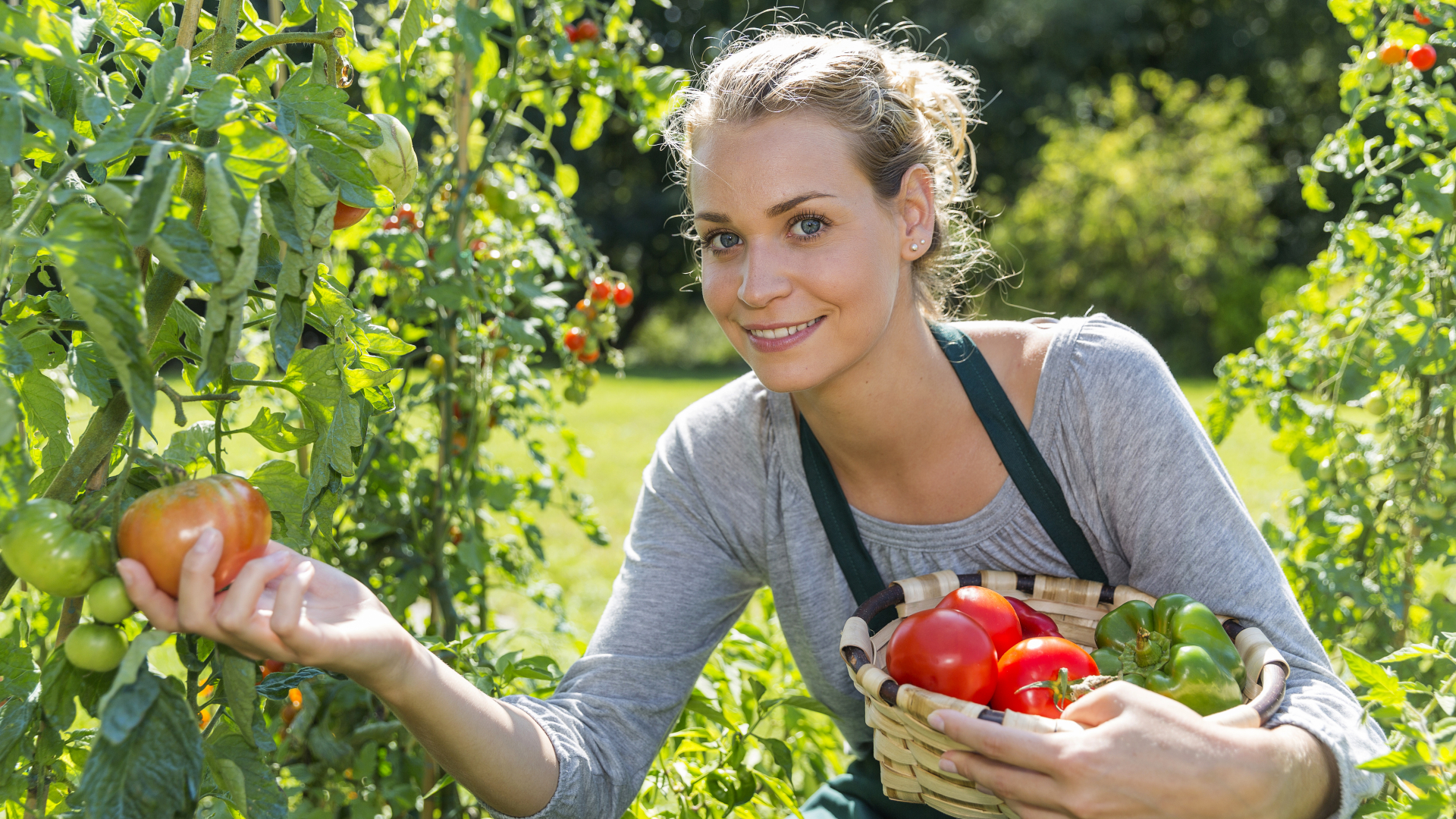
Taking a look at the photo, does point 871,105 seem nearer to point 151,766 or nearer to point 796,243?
point 796,243

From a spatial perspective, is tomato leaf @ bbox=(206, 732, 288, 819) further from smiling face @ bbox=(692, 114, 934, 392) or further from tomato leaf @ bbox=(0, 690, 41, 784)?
smiling face @ bbox=(692, 114, 934, 392)

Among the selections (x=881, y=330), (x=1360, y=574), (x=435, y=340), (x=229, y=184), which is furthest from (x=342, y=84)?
(x=1360, y=574)

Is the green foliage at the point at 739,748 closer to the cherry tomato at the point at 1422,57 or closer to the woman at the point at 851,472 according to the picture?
the woman at the point at 851,472

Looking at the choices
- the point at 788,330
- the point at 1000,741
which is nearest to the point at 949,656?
the point at 1000,741

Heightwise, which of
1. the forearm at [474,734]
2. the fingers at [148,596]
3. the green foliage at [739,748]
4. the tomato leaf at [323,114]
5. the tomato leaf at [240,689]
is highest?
the tomato leaf at [323,114]

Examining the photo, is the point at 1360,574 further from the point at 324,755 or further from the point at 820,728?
the point at 324,755

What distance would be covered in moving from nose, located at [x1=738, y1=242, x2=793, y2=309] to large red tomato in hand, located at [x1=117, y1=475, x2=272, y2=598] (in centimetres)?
73

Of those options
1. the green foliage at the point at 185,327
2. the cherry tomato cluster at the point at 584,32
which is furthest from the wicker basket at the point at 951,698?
the cherry tomato cluster at the point at 584,32

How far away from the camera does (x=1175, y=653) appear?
3.83 feet

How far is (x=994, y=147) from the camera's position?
1495 cm

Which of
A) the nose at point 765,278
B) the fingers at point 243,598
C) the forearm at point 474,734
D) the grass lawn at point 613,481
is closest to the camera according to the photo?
the fingers at point 243,598

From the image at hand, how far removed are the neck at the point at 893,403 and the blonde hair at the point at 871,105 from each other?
0.49 feet

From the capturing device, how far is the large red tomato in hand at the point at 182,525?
0.79m

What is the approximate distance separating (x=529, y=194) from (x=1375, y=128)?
14.3 m
